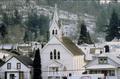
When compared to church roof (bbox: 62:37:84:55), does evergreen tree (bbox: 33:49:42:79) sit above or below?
below

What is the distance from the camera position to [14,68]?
7850cm

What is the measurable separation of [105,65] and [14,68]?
1006 centimetres

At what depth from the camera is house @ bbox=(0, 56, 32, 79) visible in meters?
77.9

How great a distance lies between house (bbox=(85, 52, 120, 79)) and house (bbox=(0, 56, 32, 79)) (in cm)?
721

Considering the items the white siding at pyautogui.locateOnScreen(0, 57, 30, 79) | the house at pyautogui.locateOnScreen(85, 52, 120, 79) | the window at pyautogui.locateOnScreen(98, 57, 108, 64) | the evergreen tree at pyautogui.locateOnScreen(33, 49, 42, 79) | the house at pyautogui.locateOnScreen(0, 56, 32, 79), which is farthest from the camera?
the house at pyautogui.locateOnScreen(0, 56, 32, 79)

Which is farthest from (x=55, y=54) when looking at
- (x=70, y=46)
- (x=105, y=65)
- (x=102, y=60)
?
(x=105, y=65)

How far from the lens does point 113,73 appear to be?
239 ft

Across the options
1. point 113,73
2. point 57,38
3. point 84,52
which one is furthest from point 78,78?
point 84,52

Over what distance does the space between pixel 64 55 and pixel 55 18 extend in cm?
485

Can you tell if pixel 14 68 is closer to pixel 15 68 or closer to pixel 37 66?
pixel 15 68

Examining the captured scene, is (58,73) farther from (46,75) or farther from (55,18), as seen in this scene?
(55,18)

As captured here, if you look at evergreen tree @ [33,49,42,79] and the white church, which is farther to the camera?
the white church

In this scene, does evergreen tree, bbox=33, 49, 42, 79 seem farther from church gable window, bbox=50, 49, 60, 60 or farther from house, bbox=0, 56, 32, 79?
church gable window, bbox=50, 49, 60, 60

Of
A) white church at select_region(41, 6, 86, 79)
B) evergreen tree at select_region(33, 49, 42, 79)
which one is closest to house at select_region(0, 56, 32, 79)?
evergreen tree at select_region(33, 49, 42, 79)
